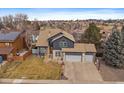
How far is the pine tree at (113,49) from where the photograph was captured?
6.34 m

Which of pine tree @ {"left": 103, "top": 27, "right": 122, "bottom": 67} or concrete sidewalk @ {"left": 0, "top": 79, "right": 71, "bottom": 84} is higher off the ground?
pine tree @ {"left": 103, "top": 27, "right": 122, "bottom": 67}

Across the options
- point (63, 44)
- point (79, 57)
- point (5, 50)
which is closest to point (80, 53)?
point (79, 57)

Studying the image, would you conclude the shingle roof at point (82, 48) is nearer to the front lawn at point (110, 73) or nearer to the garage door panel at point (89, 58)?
the garage door panel at point (89, 58)

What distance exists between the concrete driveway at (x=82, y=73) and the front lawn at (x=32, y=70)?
24 cm

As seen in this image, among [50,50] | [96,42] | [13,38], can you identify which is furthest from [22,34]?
[96,42]

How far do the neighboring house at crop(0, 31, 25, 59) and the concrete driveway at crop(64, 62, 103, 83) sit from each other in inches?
46.7

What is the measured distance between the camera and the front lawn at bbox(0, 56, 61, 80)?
6.34 meters

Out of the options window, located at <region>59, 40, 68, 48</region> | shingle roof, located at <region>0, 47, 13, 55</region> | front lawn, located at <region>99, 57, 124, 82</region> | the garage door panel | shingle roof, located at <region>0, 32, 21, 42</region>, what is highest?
shingle roof, located at <region>0, 32, 21, 42</region>

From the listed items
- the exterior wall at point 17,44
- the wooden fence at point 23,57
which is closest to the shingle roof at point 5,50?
the exterior wall at point 17,44

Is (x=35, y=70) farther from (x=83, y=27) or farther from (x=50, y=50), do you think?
(x=83, y=27)

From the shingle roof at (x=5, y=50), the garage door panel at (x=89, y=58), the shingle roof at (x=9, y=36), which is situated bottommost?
the garage door panel at (x=89, y=58)

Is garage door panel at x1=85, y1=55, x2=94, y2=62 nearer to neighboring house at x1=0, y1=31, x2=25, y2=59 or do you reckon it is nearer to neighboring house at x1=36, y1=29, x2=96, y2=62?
neighboring house at x1=36, y1=29, x2=96, y2=62

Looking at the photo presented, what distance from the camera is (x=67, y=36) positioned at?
6395 millimetres

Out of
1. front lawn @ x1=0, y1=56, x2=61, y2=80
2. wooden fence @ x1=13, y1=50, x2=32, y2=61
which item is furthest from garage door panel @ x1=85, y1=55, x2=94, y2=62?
wooden fence @ x1=13, y1=50, x2=32, y2=61
